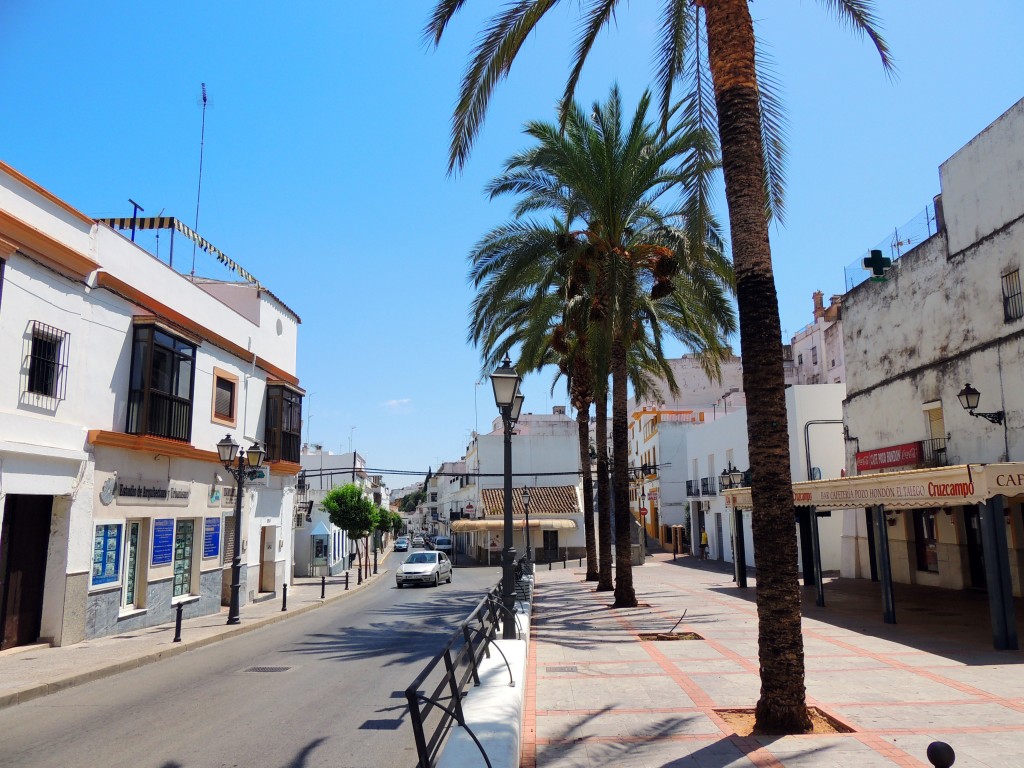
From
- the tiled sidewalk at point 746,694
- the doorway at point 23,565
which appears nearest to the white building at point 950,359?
the tiled sidewalk at point 746,694

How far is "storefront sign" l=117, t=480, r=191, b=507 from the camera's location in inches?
637

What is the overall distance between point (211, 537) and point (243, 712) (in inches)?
503

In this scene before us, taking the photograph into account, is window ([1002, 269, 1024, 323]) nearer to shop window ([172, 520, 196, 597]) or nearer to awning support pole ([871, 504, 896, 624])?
awning support pole ([871, 504, 896, 624])

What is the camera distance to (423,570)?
31.2m

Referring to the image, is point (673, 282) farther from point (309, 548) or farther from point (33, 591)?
point (309, 548)

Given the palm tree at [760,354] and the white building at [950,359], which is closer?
the palm tree at [760,354]

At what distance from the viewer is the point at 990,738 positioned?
7.02m

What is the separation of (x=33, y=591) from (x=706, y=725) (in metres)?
12.6

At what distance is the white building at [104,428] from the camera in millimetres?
13266

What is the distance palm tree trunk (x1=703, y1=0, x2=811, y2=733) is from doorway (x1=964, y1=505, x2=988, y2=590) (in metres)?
17.0

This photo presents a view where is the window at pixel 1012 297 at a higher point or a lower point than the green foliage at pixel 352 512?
higher

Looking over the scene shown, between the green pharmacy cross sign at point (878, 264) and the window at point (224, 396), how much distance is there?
783 inches

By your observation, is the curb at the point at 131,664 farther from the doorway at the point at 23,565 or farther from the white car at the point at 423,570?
the white car at the point at 423,570

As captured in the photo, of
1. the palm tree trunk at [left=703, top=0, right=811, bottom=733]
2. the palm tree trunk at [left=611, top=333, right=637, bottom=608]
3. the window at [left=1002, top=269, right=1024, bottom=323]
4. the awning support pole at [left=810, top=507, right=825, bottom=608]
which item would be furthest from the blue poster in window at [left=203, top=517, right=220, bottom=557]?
the window at [left=1002, top=269, right=1024, bottom=323]
